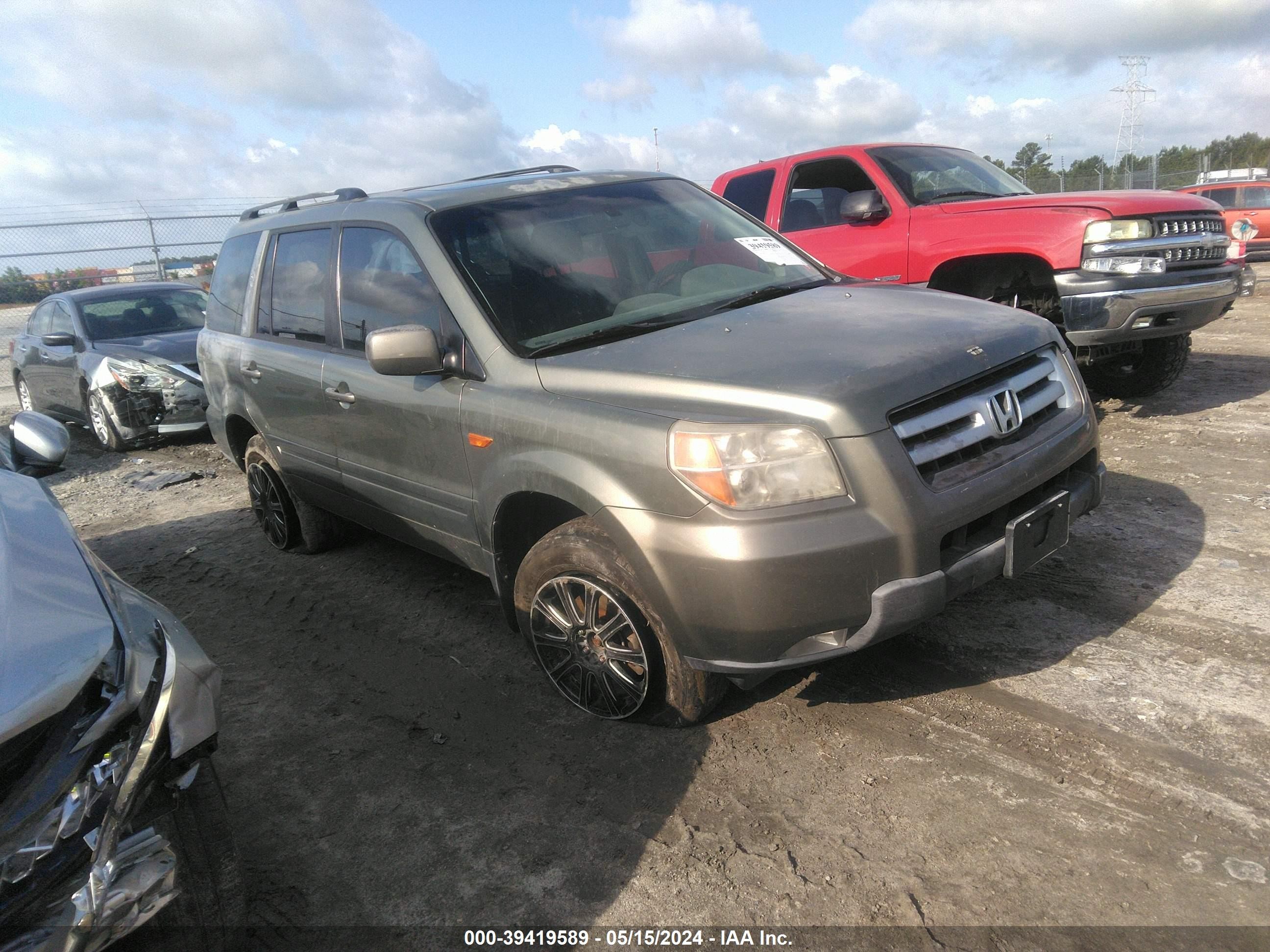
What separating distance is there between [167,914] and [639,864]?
117 centimetres

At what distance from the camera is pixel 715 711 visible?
3066 millimetres

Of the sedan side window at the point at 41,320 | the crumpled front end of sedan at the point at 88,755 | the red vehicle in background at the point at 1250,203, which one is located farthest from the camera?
the red vehicle in background at the point at 1250,203

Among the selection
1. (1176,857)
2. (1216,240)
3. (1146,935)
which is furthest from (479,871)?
(1216,240)

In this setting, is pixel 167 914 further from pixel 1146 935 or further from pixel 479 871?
pixel 1146 935

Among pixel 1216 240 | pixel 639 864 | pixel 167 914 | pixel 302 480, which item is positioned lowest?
pixel 639 864

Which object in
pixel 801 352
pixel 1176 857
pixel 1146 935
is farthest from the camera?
pixel 801 352

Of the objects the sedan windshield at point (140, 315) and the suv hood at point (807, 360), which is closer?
the suv hood at point (807, 360)

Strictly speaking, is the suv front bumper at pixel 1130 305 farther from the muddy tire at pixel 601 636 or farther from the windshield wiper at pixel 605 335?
the muddy tire at pixel 601 636

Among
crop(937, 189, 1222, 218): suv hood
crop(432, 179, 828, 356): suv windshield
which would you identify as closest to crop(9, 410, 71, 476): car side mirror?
crop(432, 179, 828, 356): suv windshield

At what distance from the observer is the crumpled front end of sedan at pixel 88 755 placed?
1.74 m

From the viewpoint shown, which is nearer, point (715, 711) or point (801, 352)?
point (801, 352)

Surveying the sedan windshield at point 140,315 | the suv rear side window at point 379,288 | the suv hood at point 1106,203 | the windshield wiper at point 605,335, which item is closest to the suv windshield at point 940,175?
the suv hood at point 1106,203

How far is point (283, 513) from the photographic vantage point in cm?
507

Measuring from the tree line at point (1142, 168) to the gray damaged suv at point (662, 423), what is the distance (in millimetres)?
12683
